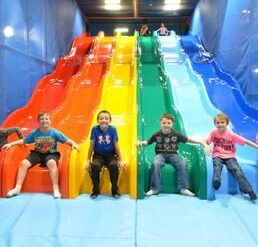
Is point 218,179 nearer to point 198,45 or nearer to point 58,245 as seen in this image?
point 58,245

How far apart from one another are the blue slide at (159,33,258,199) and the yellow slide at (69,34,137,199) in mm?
907

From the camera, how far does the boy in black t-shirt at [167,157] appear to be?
14.3ft

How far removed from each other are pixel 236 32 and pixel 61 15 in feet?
19.0

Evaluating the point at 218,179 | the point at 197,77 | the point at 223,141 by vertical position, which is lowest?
the point at 218,179

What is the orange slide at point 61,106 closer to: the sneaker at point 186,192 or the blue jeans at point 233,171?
the sneaker at point 186,192

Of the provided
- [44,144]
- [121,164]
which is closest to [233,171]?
[121,164]

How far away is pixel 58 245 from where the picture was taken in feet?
9.52

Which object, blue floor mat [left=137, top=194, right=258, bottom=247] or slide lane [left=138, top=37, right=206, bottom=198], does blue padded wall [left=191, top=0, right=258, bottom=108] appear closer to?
slide lane [left=138, top=37, right=206, bottom=198]

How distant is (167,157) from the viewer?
4.63 metres

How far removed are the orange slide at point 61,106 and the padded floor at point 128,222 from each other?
11.8 inches

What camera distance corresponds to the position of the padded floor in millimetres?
3000

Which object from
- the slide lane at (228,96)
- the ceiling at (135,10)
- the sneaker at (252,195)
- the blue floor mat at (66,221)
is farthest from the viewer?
the ceiling at (135,10)

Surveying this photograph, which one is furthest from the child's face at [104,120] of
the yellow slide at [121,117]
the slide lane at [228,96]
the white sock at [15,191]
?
the slide lane at [228,96]

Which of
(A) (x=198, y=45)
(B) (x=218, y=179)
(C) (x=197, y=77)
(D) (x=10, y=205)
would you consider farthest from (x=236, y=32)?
(D) (x=10, y=205)
